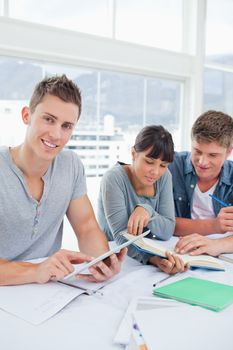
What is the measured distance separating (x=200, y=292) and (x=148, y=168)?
0.62 meters

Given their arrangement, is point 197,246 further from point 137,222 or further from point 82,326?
point 82,326

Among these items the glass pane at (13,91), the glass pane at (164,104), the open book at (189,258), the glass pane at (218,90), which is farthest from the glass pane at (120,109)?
the open book at (189,258)

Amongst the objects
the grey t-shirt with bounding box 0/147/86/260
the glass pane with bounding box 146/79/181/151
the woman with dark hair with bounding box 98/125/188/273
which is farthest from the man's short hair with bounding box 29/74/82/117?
the glass pane with bounding box 146/79/181/151

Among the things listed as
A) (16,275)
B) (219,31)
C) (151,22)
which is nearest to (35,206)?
(16,275)

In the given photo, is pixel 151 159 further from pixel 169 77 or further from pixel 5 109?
pixel 169 77

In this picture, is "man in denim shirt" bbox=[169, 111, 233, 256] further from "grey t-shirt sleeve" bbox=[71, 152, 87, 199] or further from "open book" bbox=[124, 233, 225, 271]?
"grey t-shirt sleeve" bbox=[71, 152, 87, 199]

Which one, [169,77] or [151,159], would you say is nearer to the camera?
[151,159]

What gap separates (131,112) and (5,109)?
46.9 inches

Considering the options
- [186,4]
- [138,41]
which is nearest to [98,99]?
[138,41]

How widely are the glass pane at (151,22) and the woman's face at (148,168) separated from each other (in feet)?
6.79

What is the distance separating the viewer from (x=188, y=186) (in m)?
1.89

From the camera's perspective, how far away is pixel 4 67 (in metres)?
2.71

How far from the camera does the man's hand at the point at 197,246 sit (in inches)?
53.1

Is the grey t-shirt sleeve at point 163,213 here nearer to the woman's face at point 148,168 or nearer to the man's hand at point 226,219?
the woman's face at point 148,168
